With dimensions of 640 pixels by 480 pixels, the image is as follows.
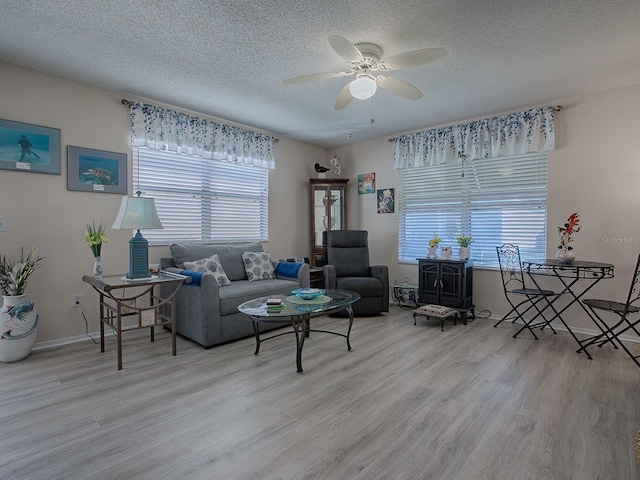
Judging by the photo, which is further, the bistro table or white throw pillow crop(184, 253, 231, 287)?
white throw pillow crop(184, 253, 231, 287)

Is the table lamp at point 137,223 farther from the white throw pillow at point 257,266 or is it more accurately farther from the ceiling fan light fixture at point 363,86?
the ceiling fan light fixture at point 363,86

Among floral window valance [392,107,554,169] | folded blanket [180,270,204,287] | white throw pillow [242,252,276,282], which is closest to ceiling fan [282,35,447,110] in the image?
folded blanket [180,270,204,287]

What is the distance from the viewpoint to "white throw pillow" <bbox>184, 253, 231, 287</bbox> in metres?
3.57

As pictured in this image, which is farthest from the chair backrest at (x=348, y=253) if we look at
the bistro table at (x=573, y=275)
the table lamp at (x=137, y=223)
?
the table lamp at (x=137, y=223)

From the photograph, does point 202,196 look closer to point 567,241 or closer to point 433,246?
point 433,246

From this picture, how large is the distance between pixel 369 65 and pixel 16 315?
347 cm

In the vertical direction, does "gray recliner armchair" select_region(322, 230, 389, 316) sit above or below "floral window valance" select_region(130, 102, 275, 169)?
below

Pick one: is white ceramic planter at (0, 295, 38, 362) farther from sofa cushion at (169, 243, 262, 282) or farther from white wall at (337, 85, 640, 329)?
white wall at (337, 85, 640, 329)

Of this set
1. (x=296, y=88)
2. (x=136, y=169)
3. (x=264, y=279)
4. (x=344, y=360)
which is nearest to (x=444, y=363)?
(x=344, y=360)

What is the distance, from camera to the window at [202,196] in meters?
3.83

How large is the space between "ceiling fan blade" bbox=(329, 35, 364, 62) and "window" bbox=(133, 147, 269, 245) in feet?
8.42

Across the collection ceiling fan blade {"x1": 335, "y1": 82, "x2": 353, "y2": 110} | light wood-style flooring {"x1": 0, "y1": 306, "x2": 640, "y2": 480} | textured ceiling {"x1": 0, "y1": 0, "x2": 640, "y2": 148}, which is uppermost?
textured ceiling {"x1": 0, "y1": 0, "x2": 640, "y2": 148}

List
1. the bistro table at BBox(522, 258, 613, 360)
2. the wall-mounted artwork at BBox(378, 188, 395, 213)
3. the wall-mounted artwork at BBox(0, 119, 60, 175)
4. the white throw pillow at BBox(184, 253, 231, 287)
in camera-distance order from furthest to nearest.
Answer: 1. the wall-mounted artwork at BBox(378, 188, 395, 213)
2. the white throw pillow at BBox(184, 253, 231, 287)
3. the bistro table at BBox(522, 258, 613, 360)
4. the wall-mounted artwork at BBox(0, 119, 60, 175)

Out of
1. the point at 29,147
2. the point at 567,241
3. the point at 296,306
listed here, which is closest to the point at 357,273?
the point at 296,306
